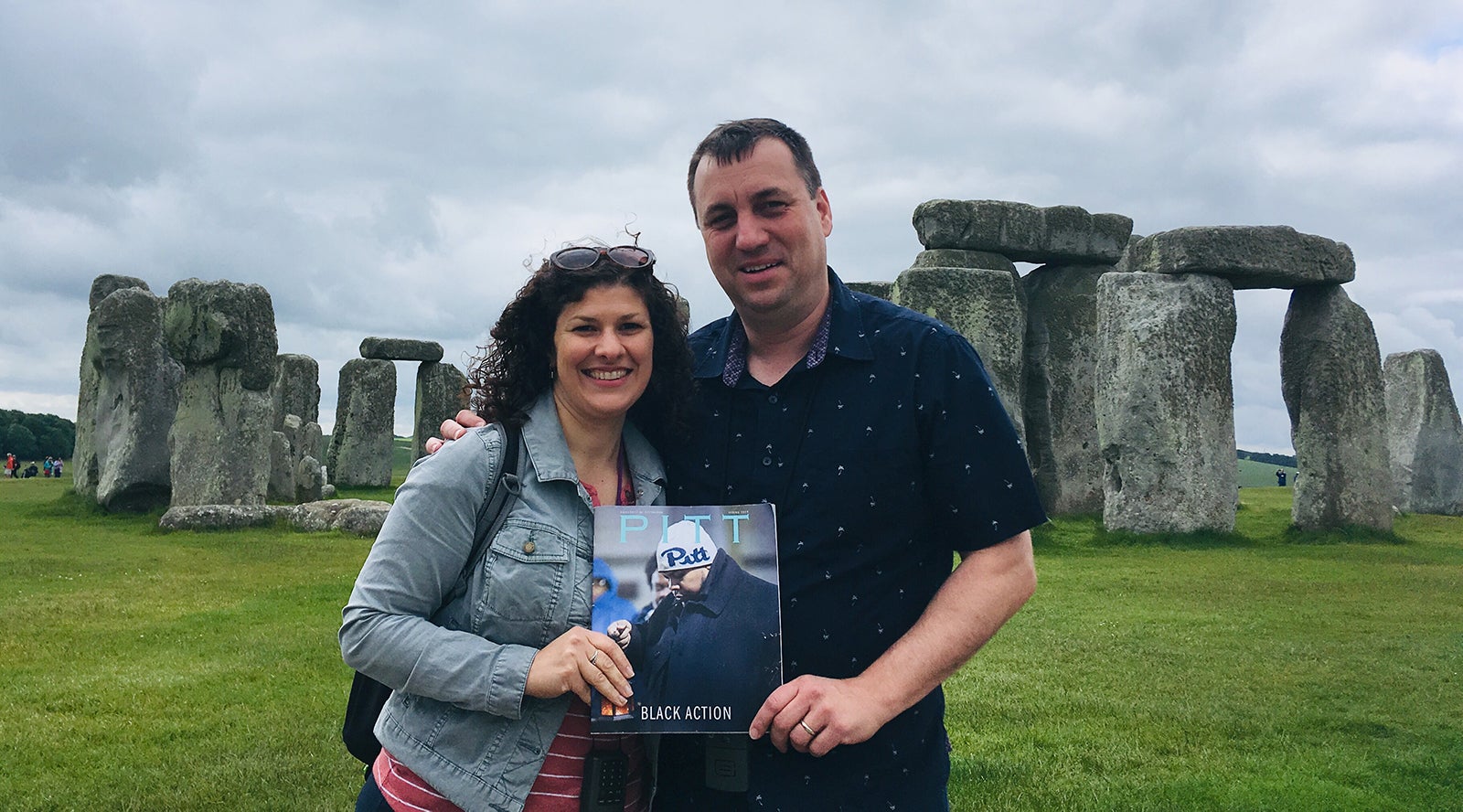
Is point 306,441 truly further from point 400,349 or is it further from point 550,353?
point 550,353

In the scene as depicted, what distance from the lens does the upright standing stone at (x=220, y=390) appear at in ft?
38.2

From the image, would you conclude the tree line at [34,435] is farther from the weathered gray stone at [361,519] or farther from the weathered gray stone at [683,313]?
the weathered gray stone at [683,313]

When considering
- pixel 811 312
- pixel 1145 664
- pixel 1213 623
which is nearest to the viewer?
pixel 811 312

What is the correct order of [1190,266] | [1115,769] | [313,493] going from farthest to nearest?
[313,493]
[1190,266]
[1115,769]

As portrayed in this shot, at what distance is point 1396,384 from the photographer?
54.9 feet

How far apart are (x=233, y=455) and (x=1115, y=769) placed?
1015cm

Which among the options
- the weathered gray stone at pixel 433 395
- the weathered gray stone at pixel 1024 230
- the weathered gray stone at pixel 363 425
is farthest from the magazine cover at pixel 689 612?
the weathered gray stone at pixel 363 425

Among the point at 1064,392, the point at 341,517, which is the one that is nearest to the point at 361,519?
the point at 341,517

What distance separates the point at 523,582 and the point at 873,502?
0.61m

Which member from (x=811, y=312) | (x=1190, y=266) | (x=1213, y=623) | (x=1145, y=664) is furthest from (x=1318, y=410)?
(x=811, y=312)

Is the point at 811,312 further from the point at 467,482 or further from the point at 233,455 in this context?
the point at 233,455

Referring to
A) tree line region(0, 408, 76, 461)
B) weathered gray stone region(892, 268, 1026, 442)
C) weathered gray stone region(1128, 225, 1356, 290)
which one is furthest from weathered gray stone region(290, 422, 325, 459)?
weathered gray stone region(1128, 225, 1356, 290)

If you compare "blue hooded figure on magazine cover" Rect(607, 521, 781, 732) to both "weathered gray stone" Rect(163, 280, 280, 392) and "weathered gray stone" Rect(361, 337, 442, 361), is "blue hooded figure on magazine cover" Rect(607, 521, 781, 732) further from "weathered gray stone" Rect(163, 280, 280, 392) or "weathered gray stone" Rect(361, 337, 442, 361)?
"weathered gray stone" Rect(361, 337, 442, 361)

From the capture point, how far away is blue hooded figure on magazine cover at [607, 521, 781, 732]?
179cm
